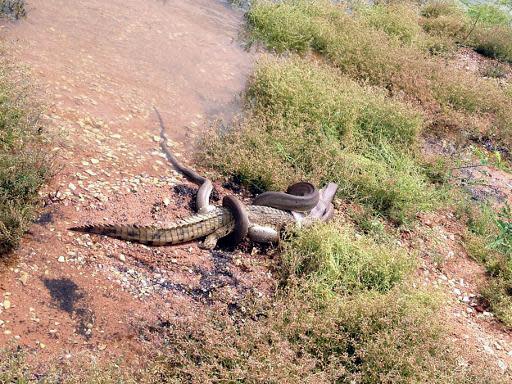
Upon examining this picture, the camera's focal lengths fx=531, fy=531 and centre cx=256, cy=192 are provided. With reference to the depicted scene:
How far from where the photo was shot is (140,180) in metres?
6.29

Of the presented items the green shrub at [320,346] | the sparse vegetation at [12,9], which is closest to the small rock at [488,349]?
the green shrub at [320,346]

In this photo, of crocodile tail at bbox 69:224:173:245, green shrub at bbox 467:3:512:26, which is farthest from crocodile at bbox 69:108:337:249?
green shrub at bbox 467:3:512:26

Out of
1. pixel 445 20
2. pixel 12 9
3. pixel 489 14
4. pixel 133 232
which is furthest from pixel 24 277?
pixel 489 14

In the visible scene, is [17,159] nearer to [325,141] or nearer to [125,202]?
[125,202]

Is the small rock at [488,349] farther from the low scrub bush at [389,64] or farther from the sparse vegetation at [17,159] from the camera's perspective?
the low scrub bush at [389,64]

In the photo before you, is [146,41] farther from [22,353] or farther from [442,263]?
[22,353]

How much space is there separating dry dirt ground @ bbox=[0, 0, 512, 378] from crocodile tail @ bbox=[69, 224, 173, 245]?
0.07 meters

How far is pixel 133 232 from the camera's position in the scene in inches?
213

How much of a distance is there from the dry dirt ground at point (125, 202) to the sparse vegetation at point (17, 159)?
0.21 metres

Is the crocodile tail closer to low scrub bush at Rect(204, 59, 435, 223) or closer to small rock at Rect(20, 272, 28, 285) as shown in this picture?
small rock at Rect(20, 272, 28, 285)

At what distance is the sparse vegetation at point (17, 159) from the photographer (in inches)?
187

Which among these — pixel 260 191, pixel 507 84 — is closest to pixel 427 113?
pixel 507 84

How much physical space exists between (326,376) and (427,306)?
63.2 inches

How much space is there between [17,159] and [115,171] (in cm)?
119
